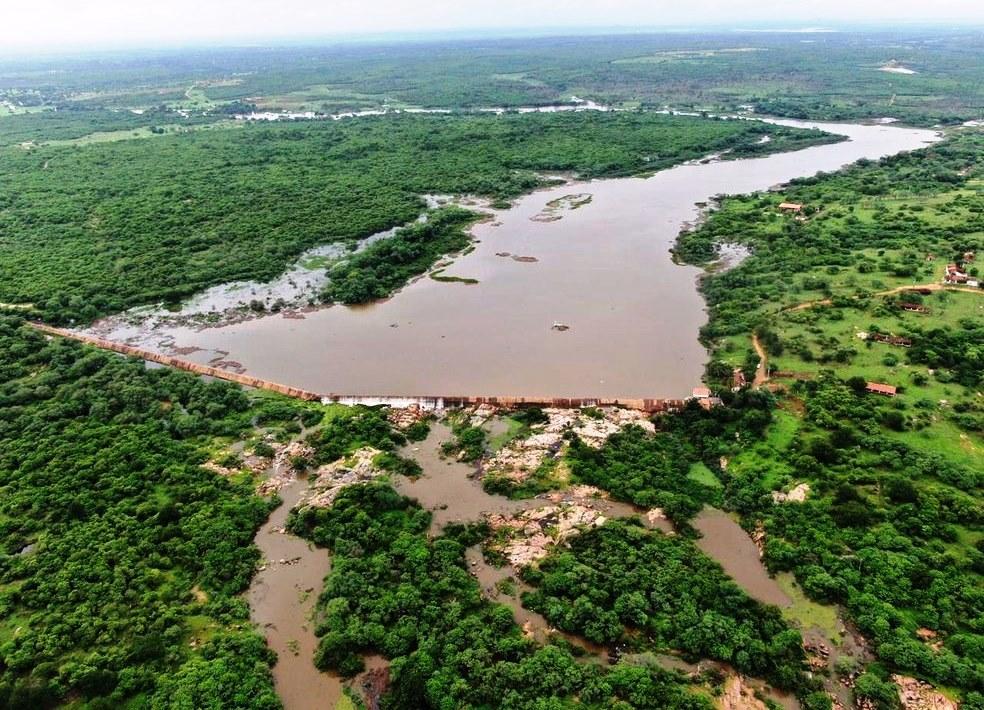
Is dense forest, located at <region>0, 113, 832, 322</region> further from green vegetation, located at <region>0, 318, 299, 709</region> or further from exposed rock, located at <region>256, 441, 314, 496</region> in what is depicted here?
exposed rock, located at <region>256, 441, 314, 496</region>

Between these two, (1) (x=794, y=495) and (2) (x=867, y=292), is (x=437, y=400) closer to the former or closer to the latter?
(1) (x=794, y=495)

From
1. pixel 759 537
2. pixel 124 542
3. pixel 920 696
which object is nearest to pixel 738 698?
pixel 920 696

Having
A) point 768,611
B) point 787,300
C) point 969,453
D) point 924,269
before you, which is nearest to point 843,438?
point 969,453

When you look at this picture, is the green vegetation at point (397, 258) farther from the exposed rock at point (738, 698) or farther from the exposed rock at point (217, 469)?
the exposed rock at point (738, 698)

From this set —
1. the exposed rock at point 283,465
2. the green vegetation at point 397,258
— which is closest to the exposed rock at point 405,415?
the exposed rock at point 283,465

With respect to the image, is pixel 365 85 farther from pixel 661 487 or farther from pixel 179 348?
pixel 661 487
